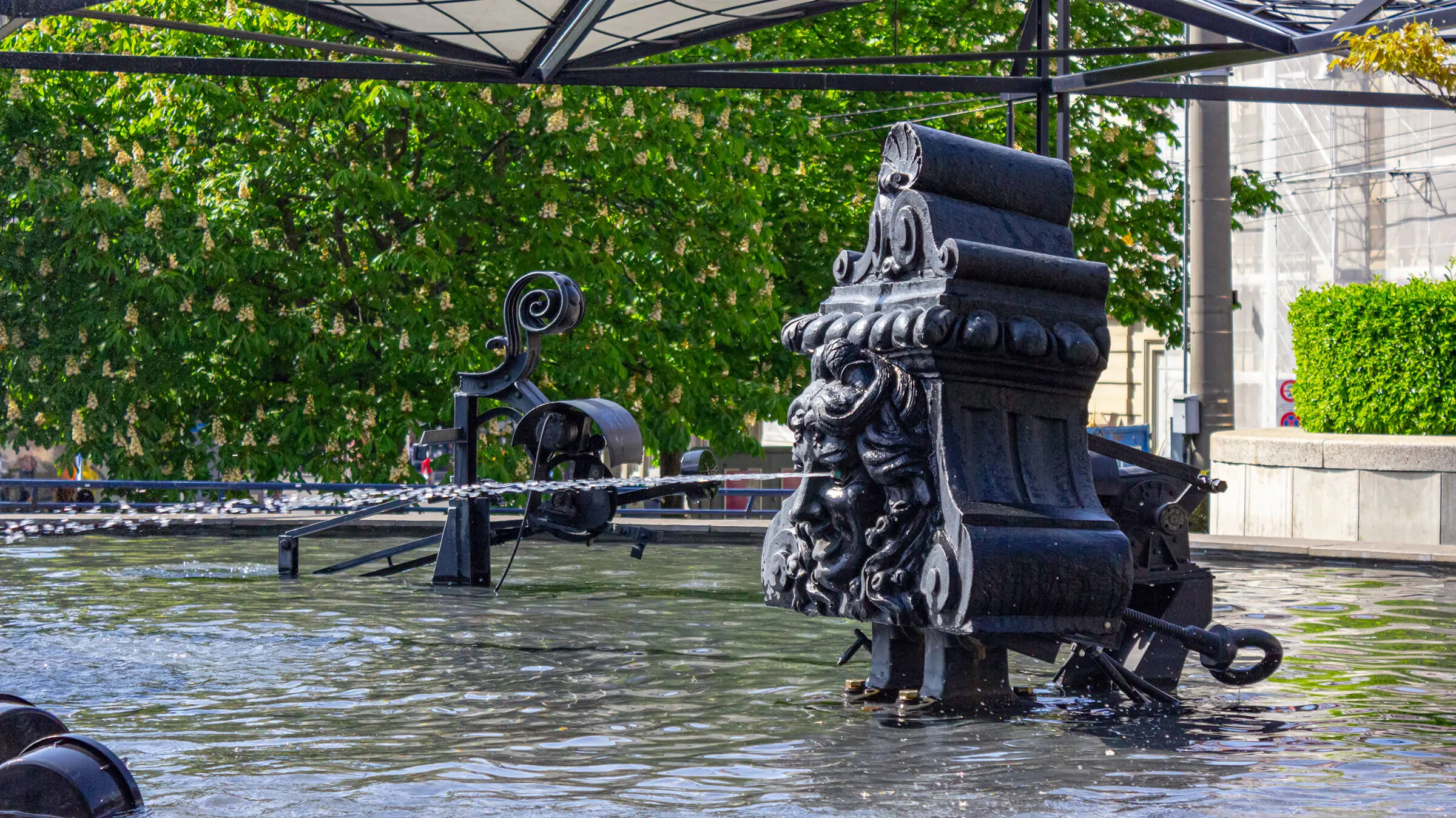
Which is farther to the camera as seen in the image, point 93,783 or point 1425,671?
point 1425,671

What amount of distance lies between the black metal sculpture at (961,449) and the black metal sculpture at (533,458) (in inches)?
142

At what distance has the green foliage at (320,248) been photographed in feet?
59.7

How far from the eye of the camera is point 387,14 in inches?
521

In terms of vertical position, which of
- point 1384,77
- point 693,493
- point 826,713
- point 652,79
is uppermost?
point 1384,77

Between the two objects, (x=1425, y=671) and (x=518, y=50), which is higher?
(x=518, y=50)

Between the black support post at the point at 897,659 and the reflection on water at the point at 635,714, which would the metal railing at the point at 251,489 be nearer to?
the reflection on water at the point at 635,714

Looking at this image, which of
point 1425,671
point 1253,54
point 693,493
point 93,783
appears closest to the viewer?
point 93,783

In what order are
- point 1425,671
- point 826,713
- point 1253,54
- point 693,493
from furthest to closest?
point 1253,54 < point 693,493 < point 1425,671 < point 826,713

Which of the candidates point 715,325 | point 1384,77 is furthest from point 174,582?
point 1384,77

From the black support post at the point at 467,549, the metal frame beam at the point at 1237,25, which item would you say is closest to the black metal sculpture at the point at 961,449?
the black support post at the point at 467,549

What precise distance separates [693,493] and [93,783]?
6.52 meters

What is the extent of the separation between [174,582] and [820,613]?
19.4 feet

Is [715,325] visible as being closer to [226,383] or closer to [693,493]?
[226,383]

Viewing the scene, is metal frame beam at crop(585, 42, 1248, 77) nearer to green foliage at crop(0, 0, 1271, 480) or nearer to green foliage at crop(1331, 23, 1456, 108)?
green foliage at crop(1331, 23, 1456, 108)
